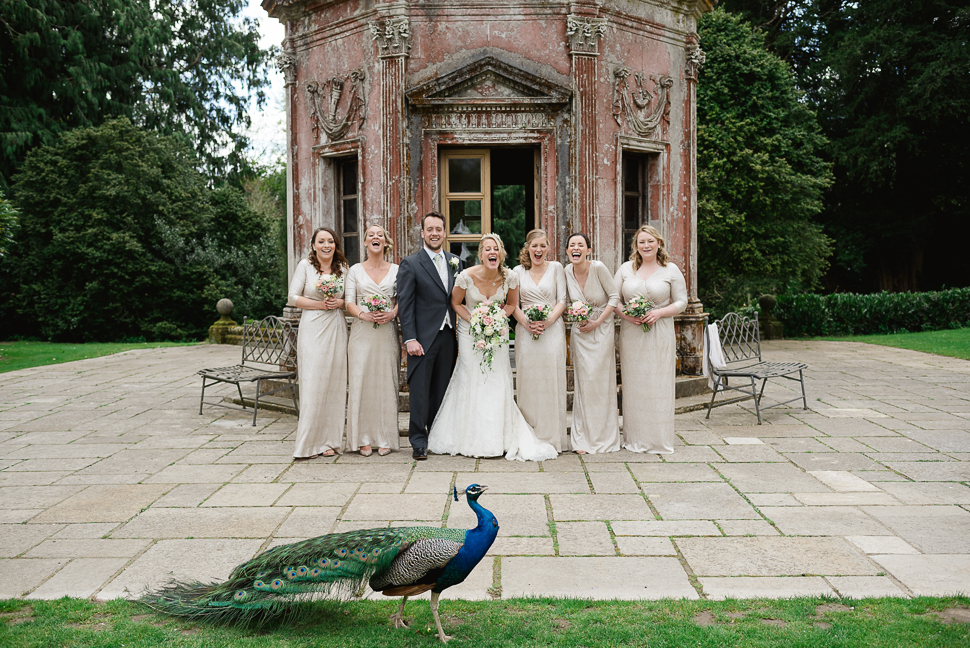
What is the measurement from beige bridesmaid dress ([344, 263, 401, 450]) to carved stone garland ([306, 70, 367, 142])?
10.9 ft

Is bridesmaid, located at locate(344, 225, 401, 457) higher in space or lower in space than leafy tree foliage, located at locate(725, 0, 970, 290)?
lower

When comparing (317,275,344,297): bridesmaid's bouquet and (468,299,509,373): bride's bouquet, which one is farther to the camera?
(317,275,344,297): bridesmaid's bouquet

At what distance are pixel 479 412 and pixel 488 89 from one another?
436cm

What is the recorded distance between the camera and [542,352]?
24.1 ft

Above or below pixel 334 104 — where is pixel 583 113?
below

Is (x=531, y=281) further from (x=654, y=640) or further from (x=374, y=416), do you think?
(x=654, y=640)

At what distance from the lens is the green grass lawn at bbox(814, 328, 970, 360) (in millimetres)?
16344

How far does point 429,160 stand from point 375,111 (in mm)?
964

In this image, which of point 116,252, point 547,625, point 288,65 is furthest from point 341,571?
point 116,252

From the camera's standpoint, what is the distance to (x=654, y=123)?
1026cm

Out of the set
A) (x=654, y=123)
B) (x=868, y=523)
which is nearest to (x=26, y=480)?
(x=868, y=523)

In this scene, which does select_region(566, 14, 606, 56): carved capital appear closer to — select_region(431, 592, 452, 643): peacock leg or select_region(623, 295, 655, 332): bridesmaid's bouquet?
select_region(623, 295, 655, 332): bridesmaid's bouquet

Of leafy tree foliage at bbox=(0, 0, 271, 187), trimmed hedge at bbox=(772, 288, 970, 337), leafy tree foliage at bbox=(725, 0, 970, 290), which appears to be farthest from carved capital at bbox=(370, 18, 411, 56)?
leafy tree foliage at bbox=(725, 0, 970, 290)

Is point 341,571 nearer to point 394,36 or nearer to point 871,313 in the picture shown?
point 394,36
